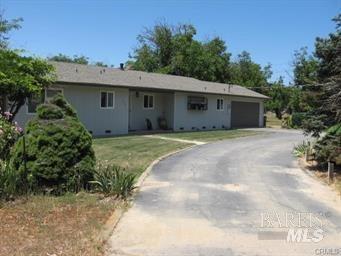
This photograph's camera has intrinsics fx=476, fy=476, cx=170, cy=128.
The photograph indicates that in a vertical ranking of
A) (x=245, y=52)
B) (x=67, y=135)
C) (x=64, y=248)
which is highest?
(x=245, y=52)

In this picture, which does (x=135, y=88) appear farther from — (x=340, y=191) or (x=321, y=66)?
(x=340, y=191)

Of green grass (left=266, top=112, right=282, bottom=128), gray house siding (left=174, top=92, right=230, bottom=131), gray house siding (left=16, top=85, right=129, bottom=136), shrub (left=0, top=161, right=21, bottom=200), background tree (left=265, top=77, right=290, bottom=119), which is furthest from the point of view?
background tree (left=265, top=77, right=290, bottom=119)

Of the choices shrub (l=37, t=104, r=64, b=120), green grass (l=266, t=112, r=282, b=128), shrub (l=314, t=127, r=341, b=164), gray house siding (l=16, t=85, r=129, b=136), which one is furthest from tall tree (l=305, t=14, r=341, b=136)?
green grass (l=266, t=112, r=282, b=128)

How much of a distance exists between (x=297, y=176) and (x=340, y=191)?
2322mm

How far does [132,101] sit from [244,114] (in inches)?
600

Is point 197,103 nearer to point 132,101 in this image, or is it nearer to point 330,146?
point 132,101

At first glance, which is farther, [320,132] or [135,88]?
[135,88]

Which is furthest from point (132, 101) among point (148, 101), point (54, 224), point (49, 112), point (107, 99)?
point (54, 224)

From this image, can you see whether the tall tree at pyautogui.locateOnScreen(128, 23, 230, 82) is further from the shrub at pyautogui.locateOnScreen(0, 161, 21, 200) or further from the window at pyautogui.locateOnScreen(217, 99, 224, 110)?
the shrub at pyautogui.locateOnScreen(0, 161, 21, 200)

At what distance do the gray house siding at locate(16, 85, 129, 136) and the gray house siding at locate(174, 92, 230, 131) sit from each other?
5.01 meters

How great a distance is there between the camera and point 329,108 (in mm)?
14453

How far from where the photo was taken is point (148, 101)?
28891 millimetres

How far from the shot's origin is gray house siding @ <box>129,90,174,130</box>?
27.8m

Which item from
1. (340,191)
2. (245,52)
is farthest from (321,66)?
(245,52)
